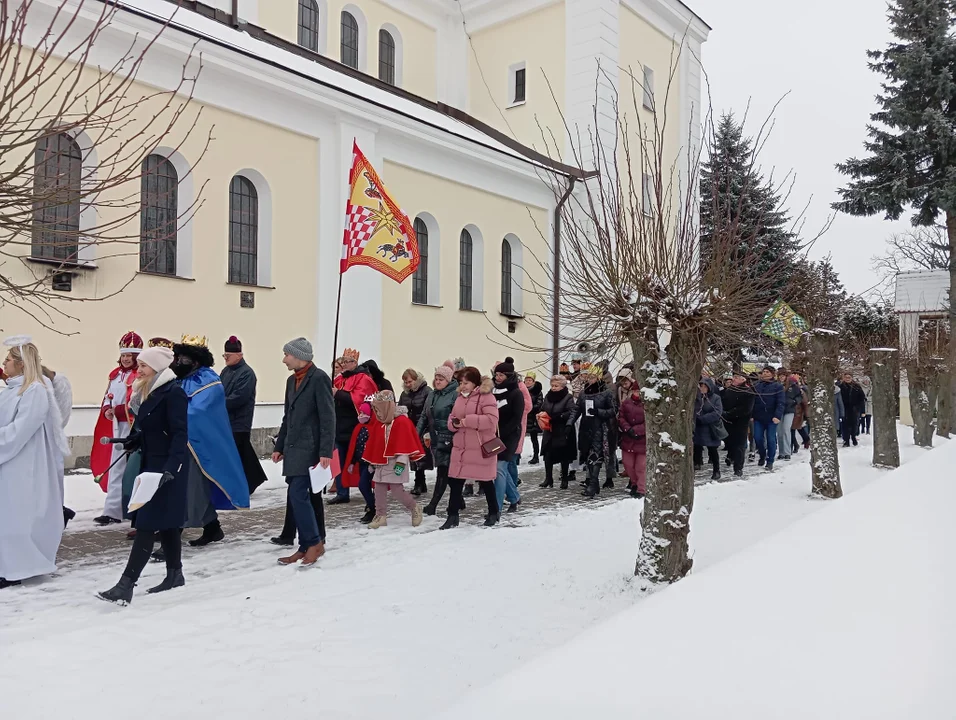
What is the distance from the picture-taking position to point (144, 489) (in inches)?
221

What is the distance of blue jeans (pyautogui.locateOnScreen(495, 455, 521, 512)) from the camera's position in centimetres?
940

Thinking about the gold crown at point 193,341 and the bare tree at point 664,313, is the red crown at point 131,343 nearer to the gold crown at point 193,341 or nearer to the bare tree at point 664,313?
the gold crown at point 193,341

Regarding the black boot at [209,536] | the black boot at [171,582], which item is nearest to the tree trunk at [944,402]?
the black boot at [209,536]

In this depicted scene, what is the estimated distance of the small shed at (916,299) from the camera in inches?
1169

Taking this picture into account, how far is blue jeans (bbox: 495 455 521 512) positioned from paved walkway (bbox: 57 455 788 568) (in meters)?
0.19

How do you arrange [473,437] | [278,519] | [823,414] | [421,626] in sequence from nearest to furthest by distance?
[421,626], [473,437], [278,519], [823,414]

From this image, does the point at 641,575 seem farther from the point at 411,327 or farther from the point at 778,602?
the point at 411,327

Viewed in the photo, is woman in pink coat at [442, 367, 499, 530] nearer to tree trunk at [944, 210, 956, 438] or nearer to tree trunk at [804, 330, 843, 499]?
tree trunk at [804, 330, 843, 499]

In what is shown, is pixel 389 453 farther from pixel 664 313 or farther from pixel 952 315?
pixel 952 315

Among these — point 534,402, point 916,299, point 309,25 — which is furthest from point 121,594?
point 916,299

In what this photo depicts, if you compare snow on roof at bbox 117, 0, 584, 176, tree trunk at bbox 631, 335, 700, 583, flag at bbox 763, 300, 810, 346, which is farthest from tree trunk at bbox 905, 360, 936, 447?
tree trunk at bbox 631, 335, 700, 583

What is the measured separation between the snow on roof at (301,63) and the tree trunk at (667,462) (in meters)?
6.13

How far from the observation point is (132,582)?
5.63 metres

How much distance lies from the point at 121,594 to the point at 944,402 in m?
23.6
